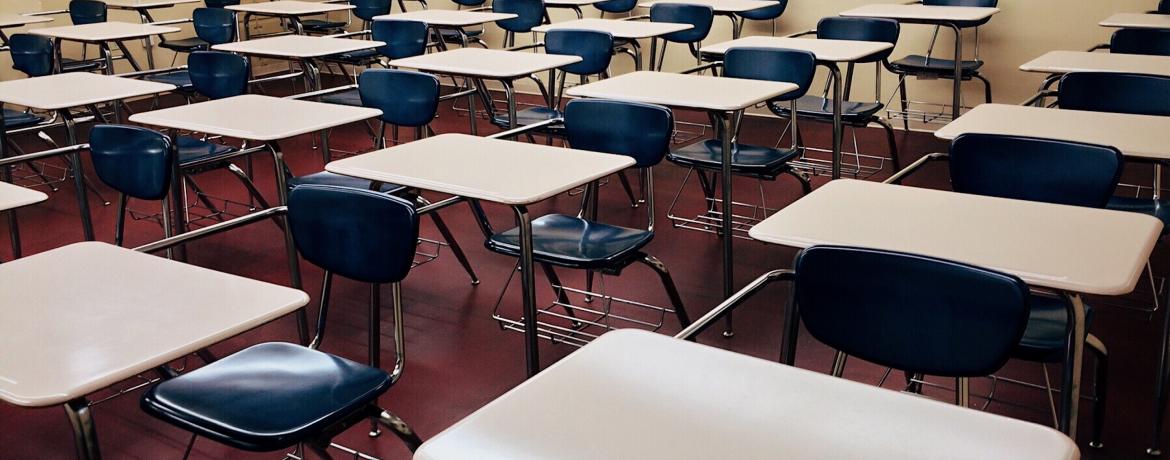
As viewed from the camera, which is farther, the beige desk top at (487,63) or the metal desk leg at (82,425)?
the beige desk top at (487,63)

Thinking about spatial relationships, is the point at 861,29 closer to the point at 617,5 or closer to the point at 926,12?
the point at 926,12

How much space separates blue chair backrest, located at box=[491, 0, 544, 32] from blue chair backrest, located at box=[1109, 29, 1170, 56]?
415 centimetres

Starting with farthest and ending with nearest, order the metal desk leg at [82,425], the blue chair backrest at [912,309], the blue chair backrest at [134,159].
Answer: the blue chair backrest at [134,159] < the blue chair backrest at [912,309] < the metal desk leg at [82,425]

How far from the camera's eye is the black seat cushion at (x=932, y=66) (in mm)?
6188

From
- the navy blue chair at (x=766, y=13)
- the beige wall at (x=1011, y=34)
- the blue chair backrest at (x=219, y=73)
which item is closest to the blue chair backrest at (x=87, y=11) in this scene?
the blue chair backrest at (x=219, y=73)

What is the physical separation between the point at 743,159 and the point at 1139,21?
2690mm

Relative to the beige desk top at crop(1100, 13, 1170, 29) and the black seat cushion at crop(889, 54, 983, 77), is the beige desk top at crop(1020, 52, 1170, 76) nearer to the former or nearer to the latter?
the beige desk top at crop(1100, 13, 1170, 29)

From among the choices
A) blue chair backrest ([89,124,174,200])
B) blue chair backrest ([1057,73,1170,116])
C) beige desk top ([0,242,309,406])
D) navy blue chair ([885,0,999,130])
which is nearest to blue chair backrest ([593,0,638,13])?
navy blue chair ([885,0,999,130])

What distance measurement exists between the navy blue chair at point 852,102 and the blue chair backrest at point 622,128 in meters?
1.59

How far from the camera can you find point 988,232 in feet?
7.66

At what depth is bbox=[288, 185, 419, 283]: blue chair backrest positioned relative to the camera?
247 centimetres

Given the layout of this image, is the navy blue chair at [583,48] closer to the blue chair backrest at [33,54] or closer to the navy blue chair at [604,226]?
the navy blue chair at [604,226]

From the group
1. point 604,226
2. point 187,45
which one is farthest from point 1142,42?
point 187,45

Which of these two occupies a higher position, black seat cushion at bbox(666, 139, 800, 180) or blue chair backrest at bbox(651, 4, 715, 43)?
blue chair backrest at bbox(651, 4, 715, 43)
